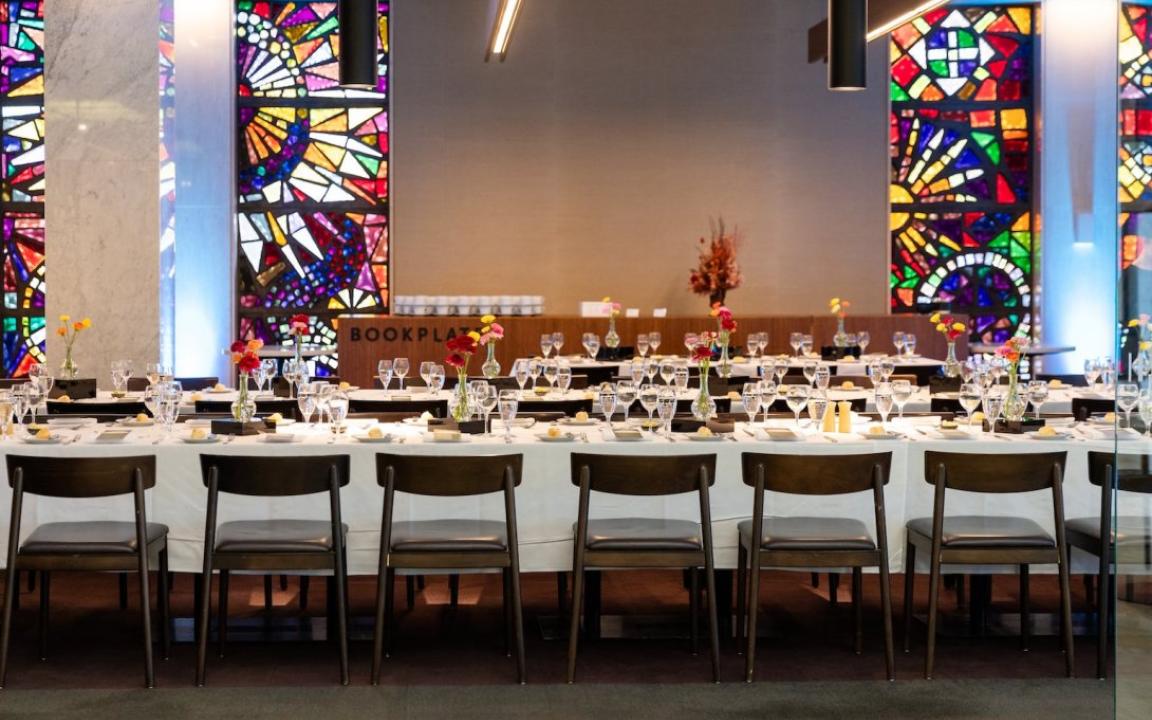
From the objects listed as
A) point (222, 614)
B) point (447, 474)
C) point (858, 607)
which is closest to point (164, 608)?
point (222, 614)

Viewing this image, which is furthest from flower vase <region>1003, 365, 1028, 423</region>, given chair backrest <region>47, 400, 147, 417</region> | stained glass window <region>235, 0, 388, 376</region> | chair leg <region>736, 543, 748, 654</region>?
stained glass window <region>235, 0, 388, 376</region>

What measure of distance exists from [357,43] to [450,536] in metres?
3.24

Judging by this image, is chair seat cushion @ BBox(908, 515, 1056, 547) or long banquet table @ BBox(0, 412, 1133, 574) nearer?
chair seat cushion @ BBox(908, 515, 1056, 547)

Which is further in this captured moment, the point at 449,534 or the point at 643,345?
the point at 643,345

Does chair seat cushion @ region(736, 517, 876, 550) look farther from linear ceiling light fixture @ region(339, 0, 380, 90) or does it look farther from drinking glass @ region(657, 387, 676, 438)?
linear ceiling light fixture @ region(339, 0, 380, 90)

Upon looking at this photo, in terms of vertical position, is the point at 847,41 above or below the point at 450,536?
above

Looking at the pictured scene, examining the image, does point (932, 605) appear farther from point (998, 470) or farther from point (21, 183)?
point (21, 183)

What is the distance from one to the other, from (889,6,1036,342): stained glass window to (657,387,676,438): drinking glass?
29.1 ft

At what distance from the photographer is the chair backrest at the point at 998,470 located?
14.7 ft

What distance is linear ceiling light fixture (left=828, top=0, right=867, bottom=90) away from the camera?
742 cm

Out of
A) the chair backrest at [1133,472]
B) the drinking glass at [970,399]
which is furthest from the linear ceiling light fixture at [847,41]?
the chair backrest at [1133,472]

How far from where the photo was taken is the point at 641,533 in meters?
4.61

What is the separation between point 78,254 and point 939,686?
27.7 feet

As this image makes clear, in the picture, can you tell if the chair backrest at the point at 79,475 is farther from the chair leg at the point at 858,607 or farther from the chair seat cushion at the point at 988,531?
the chair seat cushion at the point at 988,531
